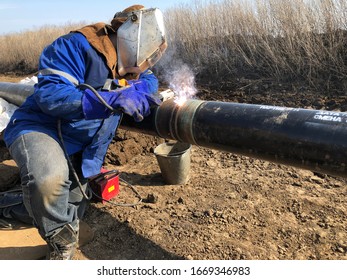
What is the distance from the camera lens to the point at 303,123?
181cm

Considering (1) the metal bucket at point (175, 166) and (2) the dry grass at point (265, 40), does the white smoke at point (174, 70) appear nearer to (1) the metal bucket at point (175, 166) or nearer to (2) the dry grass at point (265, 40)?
(2) the dry grass at point (265, 40)

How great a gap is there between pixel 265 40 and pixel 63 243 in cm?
545

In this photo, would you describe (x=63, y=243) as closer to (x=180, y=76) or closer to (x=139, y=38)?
(x=139, y=38)

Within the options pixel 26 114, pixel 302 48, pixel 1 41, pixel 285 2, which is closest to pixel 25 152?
pixel 26 114

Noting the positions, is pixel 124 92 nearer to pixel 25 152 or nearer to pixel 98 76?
pixel 98 76

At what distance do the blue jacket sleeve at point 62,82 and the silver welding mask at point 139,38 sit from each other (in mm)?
309

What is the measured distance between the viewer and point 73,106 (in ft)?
6.91

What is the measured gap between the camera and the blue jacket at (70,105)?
6.99 feet

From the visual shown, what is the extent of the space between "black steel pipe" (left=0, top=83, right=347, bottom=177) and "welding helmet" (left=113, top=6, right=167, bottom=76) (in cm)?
40

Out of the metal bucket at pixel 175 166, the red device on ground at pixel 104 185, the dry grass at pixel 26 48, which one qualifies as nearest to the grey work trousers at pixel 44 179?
the red device on ground at pixel 104 185

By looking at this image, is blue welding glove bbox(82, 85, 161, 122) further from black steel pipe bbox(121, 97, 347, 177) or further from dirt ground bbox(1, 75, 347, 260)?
dirt ground bbox(1, 75, 347, 260)

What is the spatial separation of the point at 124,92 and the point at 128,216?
1315 mm

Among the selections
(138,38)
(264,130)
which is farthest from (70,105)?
(264,130)

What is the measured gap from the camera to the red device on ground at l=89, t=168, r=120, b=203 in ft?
10.3
